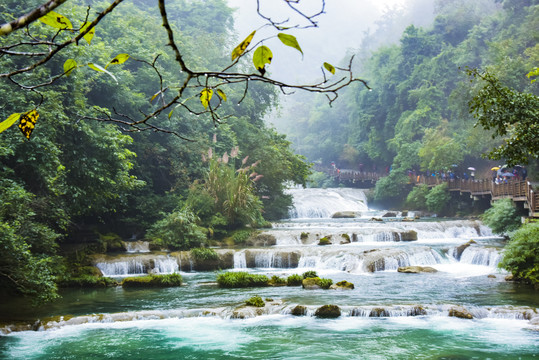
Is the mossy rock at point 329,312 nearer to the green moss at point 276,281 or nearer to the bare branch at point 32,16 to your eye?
the green moss at point 276,281

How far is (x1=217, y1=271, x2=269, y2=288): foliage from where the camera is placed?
12.7m

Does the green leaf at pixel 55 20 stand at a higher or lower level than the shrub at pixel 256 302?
higher

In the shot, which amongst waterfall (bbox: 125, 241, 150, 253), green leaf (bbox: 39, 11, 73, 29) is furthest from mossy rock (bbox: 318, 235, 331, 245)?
green leaf (bbox: 39, 11, 73, 29)

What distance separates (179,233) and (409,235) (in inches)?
342

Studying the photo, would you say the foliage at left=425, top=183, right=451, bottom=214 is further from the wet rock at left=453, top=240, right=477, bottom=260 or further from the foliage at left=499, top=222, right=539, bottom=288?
the foliage at left=499, top=222, right=539, bottom=288

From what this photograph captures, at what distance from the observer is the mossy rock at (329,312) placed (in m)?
9.36

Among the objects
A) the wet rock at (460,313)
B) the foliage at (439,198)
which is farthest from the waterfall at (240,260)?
the foliage at (439,198)

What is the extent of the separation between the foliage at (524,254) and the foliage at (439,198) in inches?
704

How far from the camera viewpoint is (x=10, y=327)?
8.71m

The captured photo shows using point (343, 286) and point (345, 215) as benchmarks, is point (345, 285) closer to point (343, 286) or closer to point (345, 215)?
point (343, 286)

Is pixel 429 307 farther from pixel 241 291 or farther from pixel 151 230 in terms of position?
pixel 151 230

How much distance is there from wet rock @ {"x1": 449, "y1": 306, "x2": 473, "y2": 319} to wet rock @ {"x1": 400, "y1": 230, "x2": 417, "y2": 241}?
10.0 meters

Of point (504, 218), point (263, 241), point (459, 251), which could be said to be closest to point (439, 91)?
point (504, 218)

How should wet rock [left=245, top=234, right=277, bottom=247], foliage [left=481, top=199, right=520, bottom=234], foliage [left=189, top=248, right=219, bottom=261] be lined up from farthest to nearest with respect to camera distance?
1. wet rock [left=245, top=234, right=277, bottom=247]
2. foliage [left=481, top=199, right=520, bottom=234]
3. foliage [left=189, top=248, right=219, bottom=261]
